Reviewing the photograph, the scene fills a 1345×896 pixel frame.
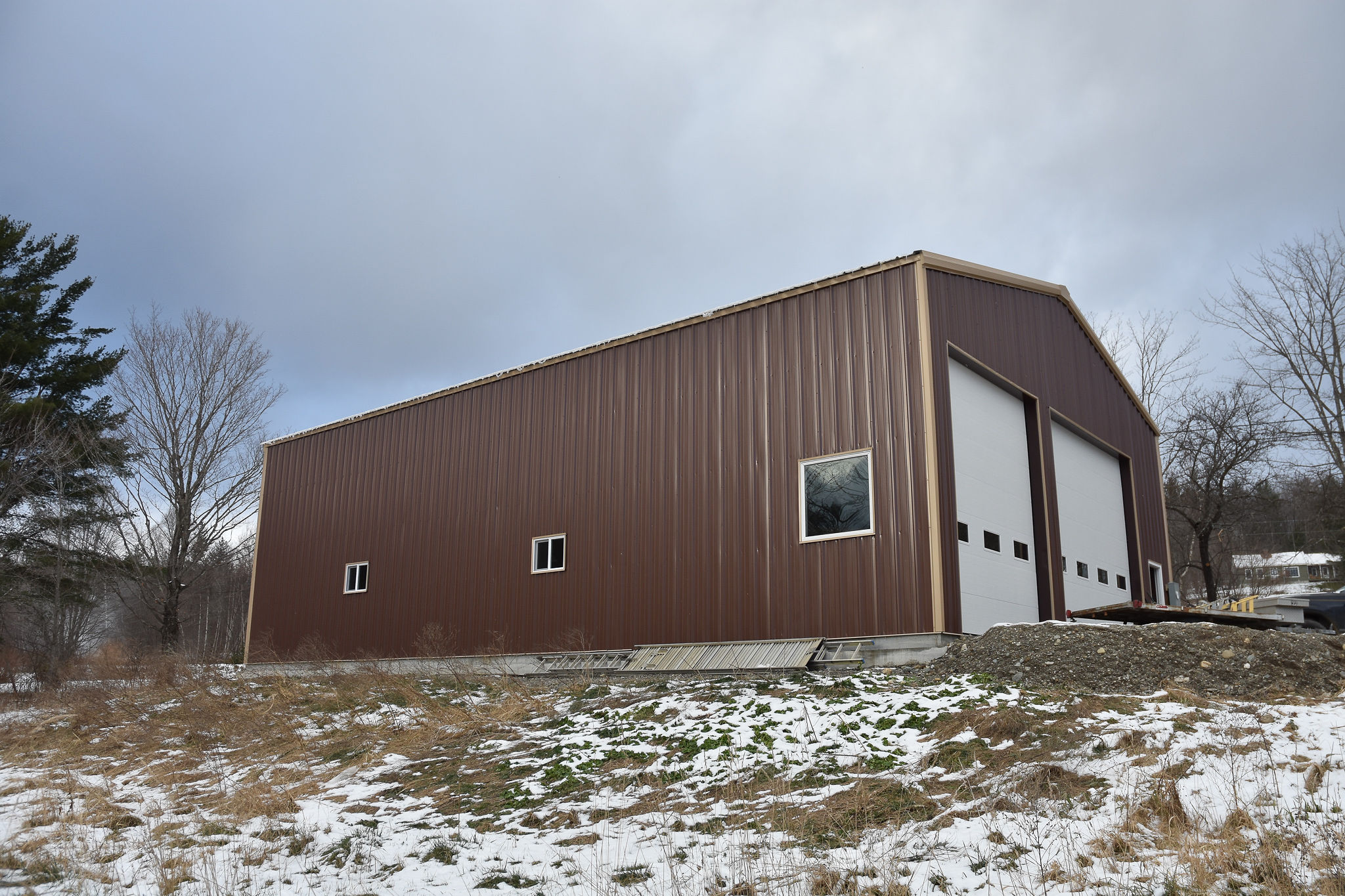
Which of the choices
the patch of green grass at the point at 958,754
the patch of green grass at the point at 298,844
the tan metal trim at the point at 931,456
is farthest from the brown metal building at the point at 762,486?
the patch of green grass at the point at 298,844

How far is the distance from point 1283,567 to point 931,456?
53214 millimetres

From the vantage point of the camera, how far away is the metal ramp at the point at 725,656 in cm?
1192

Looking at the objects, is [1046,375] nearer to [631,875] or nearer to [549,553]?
[549,553]

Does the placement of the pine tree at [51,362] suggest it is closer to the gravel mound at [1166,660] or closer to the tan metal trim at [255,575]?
the tan metal trim at [255,575]

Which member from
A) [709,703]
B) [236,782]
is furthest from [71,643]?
[709,703]

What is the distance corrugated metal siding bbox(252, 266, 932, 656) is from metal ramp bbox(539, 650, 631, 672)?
0.25 meters

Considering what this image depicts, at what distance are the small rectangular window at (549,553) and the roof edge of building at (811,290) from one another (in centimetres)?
316

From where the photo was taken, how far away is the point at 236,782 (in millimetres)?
9180

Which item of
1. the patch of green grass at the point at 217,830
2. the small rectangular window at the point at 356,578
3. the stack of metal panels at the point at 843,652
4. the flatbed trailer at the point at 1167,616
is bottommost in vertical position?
the patch of green grass at the point at 217,830

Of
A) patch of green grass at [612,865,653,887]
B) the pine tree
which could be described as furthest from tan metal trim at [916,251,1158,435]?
the pine tree

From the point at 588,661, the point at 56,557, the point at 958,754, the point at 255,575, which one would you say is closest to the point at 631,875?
the point at 958,754

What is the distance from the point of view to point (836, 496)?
12.6m

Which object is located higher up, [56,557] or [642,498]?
[642,498]

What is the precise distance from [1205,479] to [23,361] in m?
33.2
